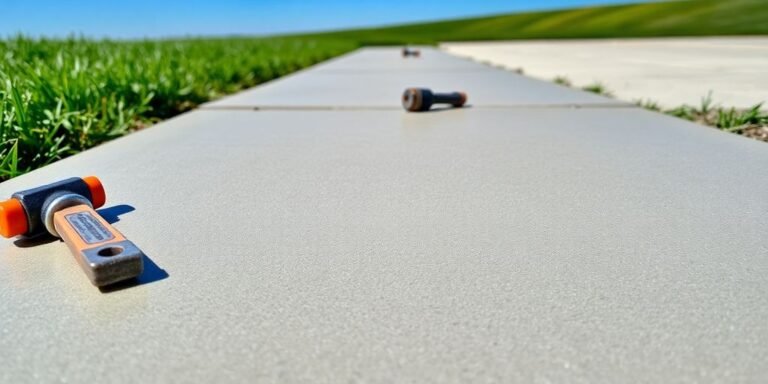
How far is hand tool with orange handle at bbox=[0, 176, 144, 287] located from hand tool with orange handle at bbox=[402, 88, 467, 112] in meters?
2.41

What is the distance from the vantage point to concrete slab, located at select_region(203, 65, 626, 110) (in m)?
4.22

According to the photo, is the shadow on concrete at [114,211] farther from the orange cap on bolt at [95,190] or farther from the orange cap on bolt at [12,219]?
the orange cap on bolt at [12,219]

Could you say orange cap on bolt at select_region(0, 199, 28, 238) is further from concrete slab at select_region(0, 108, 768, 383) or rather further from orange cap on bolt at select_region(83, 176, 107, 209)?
orange cap on bolt at select_region(83, 176, 107, 209)

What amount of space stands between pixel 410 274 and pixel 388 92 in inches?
157

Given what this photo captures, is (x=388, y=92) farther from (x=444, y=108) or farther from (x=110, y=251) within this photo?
(x=110, y=251)

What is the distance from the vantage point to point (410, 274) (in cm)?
127

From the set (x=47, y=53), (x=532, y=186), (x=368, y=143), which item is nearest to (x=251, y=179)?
(x=368, y=143)

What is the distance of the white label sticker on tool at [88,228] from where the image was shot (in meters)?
1.24

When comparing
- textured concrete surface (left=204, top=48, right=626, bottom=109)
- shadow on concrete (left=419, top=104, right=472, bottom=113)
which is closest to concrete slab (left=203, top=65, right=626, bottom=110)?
textured concrete surface (left=204, top=48, right=626, bottom=109)

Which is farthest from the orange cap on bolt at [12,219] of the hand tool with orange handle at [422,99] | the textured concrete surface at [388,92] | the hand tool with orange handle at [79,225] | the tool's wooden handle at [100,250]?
the textured concrete surface at [388,92]

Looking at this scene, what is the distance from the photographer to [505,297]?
1.15 metres

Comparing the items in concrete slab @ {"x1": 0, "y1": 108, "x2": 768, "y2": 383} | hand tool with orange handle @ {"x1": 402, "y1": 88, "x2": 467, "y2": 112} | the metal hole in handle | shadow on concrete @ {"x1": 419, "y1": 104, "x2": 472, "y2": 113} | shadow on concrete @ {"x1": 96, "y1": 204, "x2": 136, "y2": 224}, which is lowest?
concrete slab @ {"x1": 0, "y1": 108, "x2": 768, "y2": 383}

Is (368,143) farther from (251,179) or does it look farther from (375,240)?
(375,240)

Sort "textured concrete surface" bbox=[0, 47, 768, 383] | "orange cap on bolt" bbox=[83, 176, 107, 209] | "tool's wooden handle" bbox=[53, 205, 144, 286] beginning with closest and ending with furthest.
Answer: "textured concrete surface" bbox=[0, 47, 768, 383]
"tool's wooden handle" bbox=[53, 205, 144, 286]
"orange cap on bolt" bbox=[83, 176, 107, 209]
